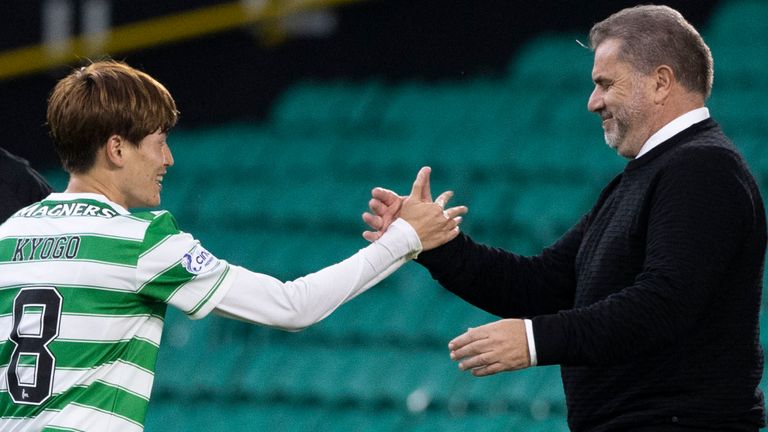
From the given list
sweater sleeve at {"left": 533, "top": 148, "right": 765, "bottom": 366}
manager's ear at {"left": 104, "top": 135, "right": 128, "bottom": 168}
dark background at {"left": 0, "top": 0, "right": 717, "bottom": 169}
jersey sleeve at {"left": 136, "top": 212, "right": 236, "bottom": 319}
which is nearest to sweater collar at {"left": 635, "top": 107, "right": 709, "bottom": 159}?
sweater sleeve at {"left": 533, "top": 148, "right": 765, "bottom": 366}

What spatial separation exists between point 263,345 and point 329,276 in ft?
10.4

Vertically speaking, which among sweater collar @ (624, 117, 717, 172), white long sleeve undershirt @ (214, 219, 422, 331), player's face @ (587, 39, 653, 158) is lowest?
white long sleeve undershirt @ (214, 219, 422, 331)

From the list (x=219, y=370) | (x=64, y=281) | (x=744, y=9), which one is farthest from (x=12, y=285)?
(x=744, y=9)

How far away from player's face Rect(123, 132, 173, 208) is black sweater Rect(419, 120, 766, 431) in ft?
2.16

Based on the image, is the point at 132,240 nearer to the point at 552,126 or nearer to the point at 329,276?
the point at 329,276

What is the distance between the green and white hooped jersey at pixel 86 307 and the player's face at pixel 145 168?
0.06 meters

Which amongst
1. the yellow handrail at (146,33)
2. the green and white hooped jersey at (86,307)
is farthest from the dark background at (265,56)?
the green and white hooped jersey at (86,307)

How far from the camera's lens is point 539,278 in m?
2.53

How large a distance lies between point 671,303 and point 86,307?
90 centimetres

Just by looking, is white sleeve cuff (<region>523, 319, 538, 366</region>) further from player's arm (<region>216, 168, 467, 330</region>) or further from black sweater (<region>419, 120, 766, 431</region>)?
player's arm (<region>216, 168, 467, 330</region>)

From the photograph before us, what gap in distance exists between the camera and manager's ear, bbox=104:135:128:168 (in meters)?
2.05

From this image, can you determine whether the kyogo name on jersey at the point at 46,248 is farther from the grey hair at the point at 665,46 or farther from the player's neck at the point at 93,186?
the grey hair at the point at 665,46

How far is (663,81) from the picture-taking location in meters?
2.28

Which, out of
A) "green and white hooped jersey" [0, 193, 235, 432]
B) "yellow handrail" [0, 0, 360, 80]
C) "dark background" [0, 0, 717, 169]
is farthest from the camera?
"yellow handrail" [0, 0, 360, 80]
